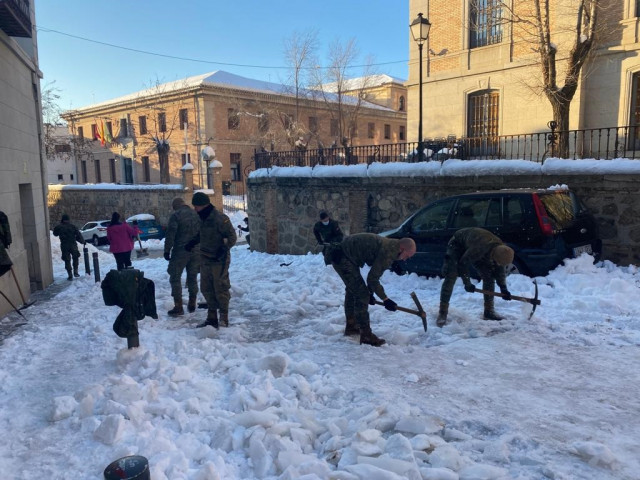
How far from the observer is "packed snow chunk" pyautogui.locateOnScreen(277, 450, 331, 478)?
3.22 meters

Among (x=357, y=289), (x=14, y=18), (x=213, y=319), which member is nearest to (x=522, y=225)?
(x=357, y=289)

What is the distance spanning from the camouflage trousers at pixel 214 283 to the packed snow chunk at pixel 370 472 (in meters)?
4.01

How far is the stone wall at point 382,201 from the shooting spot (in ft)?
28.1

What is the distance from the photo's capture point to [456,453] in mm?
3340

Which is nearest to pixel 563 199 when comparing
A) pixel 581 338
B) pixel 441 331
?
pixel 581 338

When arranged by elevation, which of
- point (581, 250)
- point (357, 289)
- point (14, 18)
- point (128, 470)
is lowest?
point (128, 470)

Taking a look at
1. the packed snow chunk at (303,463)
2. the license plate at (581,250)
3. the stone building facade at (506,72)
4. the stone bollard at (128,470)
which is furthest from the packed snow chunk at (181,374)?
the stone building facade at (506,72)

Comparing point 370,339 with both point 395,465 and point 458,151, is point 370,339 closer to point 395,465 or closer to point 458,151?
point 395,465

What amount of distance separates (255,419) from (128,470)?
110 centimetres

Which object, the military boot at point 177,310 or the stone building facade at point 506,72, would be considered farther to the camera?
the stone building facade at point 506,72

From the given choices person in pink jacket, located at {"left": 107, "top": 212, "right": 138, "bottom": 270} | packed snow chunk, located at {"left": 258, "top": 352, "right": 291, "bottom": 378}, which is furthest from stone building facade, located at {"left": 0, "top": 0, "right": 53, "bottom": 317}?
packed snow chunk, located at {"left": 258, "top": 352, "right": 291, "bottom": 378}

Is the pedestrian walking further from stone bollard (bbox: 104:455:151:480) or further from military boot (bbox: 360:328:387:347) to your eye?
stone bollard (bbox: 104:455:151:480)

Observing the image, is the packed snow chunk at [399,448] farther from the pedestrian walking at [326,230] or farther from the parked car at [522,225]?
the pedestrian walking at [326,230]

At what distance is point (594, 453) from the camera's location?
330cm
